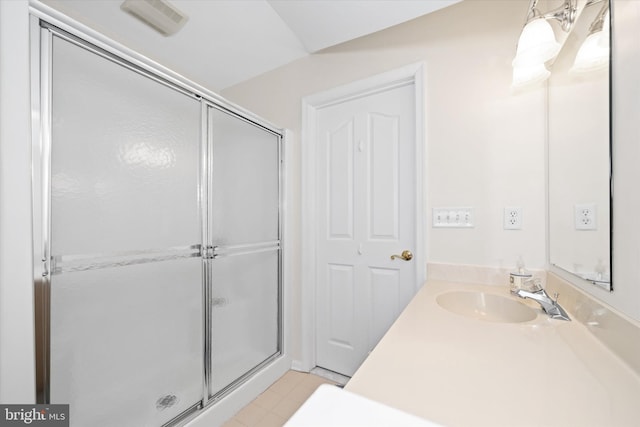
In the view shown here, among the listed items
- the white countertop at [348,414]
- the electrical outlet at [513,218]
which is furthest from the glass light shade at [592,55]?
the white countertop at [348,414]

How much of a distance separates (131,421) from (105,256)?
76 centimetres

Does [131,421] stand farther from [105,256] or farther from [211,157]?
[211,157]

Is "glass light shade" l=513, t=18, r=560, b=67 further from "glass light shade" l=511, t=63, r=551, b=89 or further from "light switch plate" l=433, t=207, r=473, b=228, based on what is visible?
"light switch plate" l=433, t=207, r=473, b=228

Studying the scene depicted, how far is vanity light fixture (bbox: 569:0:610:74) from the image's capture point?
78cm

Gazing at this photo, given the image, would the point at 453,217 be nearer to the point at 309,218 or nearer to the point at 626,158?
the point at 626,158

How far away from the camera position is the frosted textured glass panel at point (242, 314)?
1.54 metres

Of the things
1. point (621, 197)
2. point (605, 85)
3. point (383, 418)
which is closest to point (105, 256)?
point (383, 418)

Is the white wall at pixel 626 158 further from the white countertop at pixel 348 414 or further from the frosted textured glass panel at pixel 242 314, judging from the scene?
the frosted textured glass panel at pixel 242 314

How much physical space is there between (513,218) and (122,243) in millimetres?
1863

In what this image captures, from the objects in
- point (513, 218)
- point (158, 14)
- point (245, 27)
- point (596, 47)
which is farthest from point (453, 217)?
point (158, 14)

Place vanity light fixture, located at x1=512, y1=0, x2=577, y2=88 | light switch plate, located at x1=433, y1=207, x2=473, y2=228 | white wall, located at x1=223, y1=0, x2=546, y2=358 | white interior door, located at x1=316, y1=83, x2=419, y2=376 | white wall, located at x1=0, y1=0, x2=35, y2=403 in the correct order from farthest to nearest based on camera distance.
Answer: white interior door, located at x1=316, y1=83, x2=419, y2=376 → light switch plate, located at x1=433, y1=207, x2=473, y2=228 → white wall, located at x1=223, y1=0, x2=546, y2=358 → vanity light fixture, located at x1=512, y1=0, x2=577, y2=88 → white wall, located at x1=0, y1=0, x2=35, y2=403

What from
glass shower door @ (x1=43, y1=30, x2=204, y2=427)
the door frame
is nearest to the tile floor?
the door frame

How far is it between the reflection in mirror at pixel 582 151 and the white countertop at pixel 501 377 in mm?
269

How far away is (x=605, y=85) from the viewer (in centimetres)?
77
